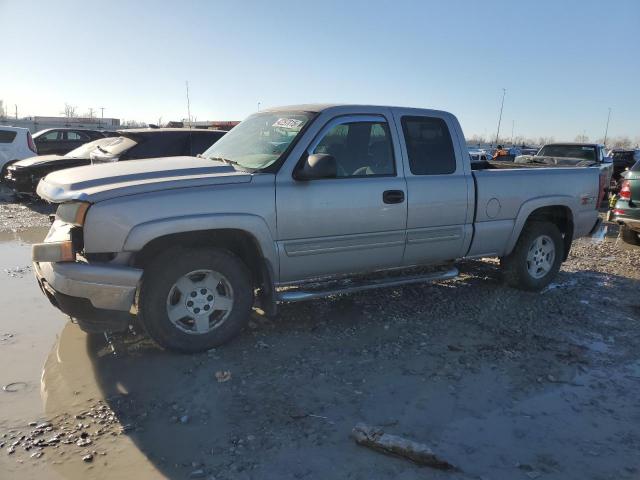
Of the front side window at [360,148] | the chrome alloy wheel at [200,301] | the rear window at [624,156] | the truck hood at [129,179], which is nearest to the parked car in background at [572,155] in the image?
the rear window at [624,156]

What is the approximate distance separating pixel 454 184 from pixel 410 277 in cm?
103

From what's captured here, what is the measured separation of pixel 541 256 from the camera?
607 centimetres

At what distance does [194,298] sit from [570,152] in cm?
1272

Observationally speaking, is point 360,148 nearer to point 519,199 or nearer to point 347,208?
point 347,208

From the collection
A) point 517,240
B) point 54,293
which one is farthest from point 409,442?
point 517,240

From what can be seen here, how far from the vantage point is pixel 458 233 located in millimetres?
5180

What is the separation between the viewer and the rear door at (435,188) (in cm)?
488

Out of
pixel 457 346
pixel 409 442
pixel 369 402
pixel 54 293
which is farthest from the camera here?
pixel 457 346

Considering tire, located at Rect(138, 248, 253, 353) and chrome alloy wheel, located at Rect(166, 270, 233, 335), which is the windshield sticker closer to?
tire, located at Rect(138, 248, 253, 353)

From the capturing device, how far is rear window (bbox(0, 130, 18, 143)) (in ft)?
47.1

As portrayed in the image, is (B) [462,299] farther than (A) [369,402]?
Yes

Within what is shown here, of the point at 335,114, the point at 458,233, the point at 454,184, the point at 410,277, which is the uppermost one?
the point at 335,114

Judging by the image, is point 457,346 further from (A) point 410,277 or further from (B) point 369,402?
(B) point 369,402

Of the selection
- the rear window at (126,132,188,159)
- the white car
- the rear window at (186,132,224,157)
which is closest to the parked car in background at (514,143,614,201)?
the rear window at (186,132,224,157)
